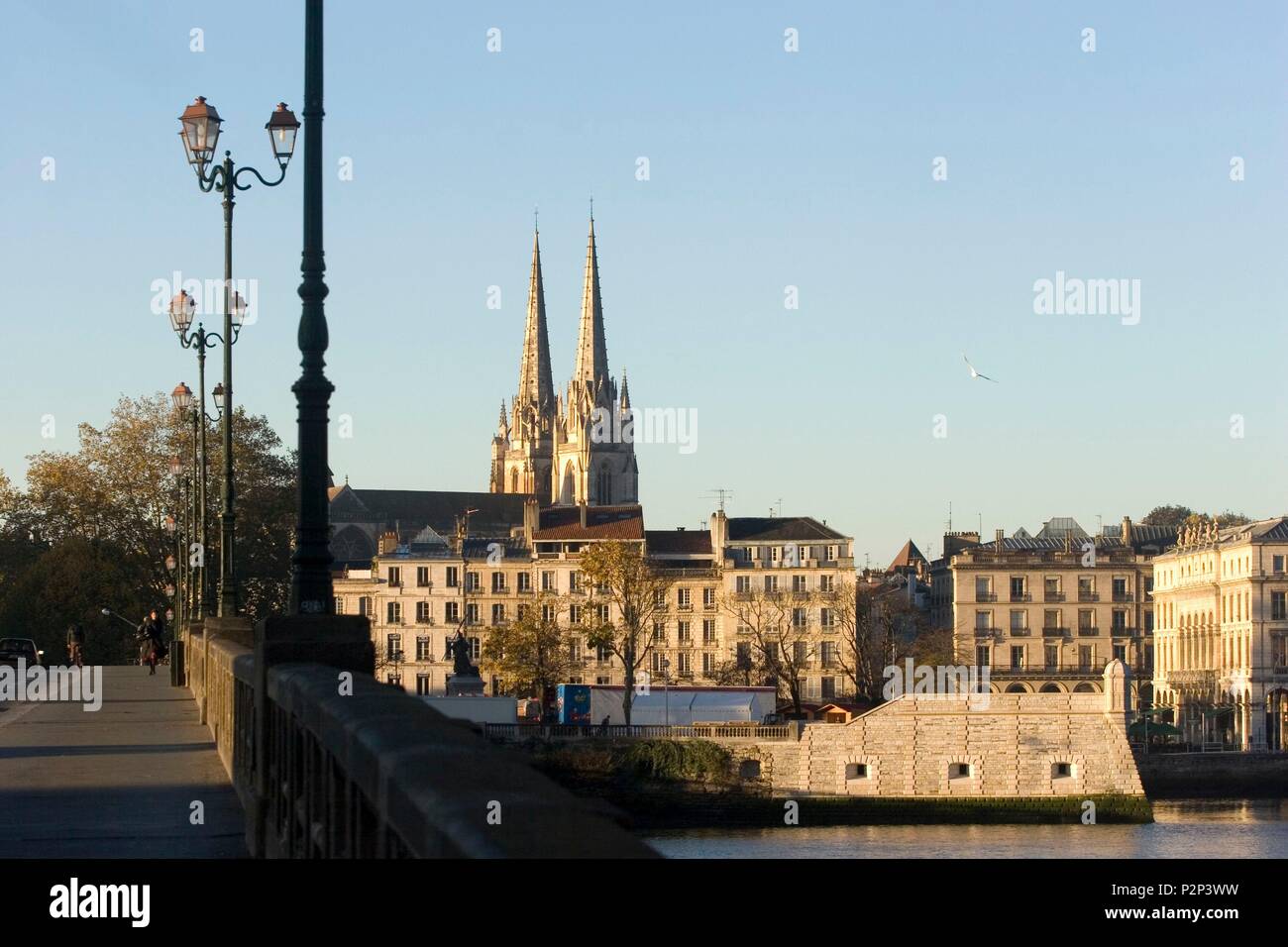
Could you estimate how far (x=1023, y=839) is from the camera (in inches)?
2864

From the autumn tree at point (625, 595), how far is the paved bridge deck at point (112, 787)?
75746mm

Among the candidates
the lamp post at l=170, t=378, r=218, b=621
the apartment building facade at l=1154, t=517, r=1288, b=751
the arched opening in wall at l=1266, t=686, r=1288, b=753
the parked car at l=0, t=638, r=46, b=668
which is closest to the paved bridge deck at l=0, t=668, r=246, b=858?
the lamp post at l=170, t=378, r=218, b=621

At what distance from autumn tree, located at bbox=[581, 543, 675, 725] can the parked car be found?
50785mm

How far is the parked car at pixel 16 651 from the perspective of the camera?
48125 millimetres

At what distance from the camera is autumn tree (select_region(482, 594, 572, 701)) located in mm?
103625

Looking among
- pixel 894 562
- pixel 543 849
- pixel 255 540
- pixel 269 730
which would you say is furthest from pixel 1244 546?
pixel 543 849

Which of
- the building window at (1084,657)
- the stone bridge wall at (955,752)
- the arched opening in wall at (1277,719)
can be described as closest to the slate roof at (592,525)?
the building window at (1084,657)

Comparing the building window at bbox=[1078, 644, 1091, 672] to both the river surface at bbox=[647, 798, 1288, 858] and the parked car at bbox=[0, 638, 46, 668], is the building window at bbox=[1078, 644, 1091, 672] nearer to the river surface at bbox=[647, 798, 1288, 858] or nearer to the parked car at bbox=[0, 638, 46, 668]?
the river surface at bbox=[647, 798, 1288, 858]

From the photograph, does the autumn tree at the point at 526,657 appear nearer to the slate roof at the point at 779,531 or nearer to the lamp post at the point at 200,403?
the slate roof at the point at 779,531

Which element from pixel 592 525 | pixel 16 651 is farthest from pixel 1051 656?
pixel 16 651
